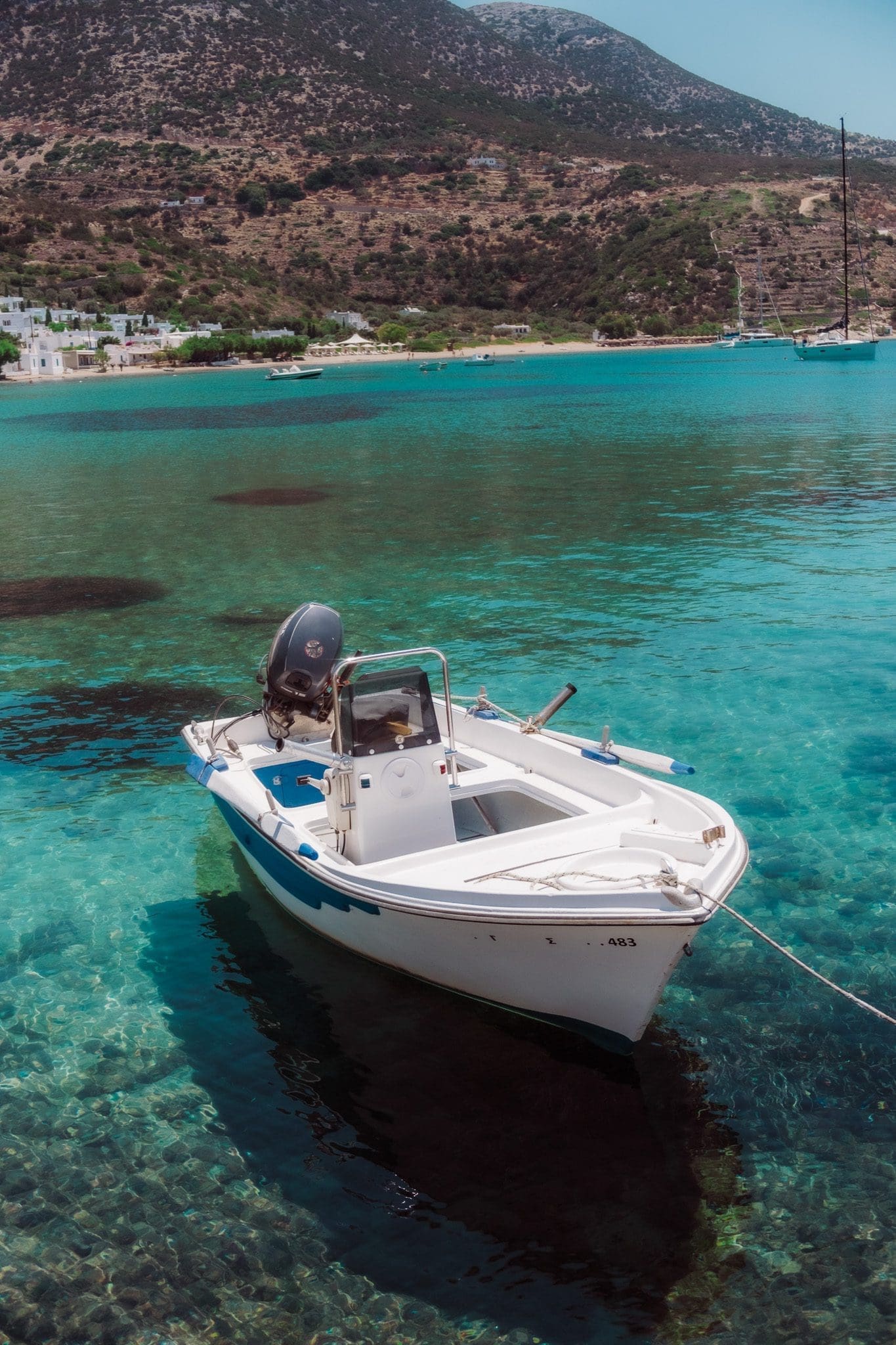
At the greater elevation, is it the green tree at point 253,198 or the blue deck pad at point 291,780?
the green tree at point 253,198

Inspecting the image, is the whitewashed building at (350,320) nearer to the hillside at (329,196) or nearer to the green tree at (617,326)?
the hillside at (329,196)

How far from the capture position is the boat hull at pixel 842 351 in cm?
9569

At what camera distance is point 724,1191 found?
5594 millimetres

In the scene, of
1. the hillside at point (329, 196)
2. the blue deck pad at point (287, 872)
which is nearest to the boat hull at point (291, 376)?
the hillside at point (329, 196)

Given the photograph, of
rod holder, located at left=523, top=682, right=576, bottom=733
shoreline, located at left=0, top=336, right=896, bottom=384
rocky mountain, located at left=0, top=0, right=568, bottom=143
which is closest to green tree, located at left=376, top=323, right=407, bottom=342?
shoreline, located at left=0, top=336, right=896, bottom=384

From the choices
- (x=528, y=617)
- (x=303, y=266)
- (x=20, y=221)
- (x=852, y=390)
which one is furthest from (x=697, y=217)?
(x=528, y=617)

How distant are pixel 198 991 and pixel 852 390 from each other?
210ft

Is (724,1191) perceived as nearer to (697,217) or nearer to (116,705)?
(116,705)

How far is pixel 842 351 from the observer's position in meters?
96.2

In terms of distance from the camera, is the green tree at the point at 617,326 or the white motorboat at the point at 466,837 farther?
the green tree at the point at 617,326

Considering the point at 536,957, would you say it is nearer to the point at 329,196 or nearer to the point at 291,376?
the point at 291,376

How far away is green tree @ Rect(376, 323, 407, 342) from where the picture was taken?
138 meters

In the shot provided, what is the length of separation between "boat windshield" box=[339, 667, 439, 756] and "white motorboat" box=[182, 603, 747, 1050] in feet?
0.04

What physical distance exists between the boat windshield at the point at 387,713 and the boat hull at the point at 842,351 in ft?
320
